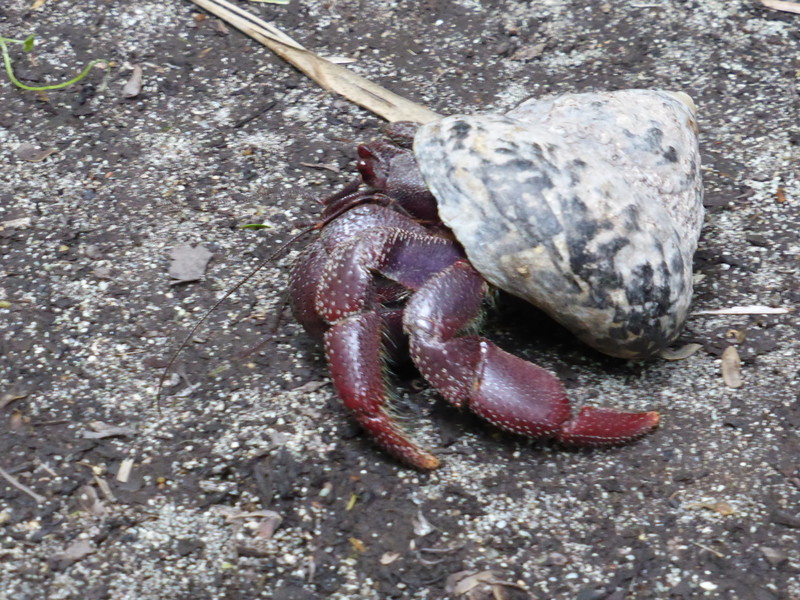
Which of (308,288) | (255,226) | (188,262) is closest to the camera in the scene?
(308,288)

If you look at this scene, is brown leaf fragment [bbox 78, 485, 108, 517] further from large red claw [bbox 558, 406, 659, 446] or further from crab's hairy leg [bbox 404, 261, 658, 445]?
large red claw [bbox 558, 406, 659, 446]

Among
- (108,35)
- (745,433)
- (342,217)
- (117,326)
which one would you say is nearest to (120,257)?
(117,326)

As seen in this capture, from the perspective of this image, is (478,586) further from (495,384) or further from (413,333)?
(413,333)

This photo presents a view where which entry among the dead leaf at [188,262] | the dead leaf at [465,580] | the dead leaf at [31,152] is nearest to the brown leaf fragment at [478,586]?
the dead leaf at [465,580]

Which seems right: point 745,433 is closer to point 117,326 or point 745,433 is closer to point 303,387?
point 303,387

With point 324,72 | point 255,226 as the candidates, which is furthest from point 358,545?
point 324,72

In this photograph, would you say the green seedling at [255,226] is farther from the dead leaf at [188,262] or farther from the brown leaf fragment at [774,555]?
the brown leaf fragment at [774,555]
